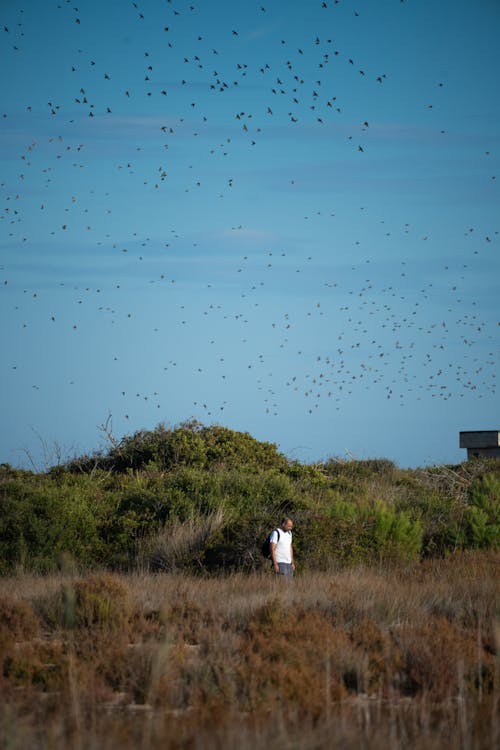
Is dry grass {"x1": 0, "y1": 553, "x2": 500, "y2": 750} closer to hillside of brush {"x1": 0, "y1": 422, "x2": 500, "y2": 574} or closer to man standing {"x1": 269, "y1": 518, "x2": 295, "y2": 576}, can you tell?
man standing {"x1": 269, "y1": 518, "x2": 295, "y2": 576}

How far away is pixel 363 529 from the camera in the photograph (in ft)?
61.8

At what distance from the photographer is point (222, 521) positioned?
1862cm

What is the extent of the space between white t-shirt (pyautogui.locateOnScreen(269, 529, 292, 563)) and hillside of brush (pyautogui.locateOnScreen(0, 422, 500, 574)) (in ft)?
3.69

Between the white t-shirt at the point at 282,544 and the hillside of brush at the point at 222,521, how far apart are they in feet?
3.69

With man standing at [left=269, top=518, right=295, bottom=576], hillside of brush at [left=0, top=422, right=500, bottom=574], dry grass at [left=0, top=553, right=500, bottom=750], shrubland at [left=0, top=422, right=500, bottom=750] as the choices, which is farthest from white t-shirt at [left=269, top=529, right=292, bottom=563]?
dry grass at [left=0, top=553, right=500, bottom=750]

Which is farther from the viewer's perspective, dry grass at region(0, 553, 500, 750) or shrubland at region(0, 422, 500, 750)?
shrubland at region(0, 422, 500, 750)

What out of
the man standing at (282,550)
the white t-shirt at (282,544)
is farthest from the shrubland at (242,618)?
the white t-shirt at (282,544)

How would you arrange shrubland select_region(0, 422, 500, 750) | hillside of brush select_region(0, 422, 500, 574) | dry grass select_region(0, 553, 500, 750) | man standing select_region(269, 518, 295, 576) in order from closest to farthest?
dry grass select_region(0, 553, 500, 750), shrubland select_region(0, 422, 500, 750), man standing select_region(269, 518, 295, 576), hillside of brush select_region(0, 422, 500, 574)

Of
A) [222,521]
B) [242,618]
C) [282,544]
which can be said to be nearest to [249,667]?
[242,618]

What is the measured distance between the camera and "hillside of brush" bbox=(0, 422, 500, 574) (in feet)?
57.6

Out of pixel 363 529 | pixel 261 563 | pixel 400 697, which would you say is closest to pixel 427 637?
pixel 400 697

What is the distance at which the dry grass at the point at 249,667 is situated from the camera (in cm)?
688

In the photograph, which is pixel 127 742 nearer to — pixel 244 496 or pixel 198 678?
pixel 198 678

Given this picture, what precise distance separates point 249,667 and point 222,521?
9798 mm
